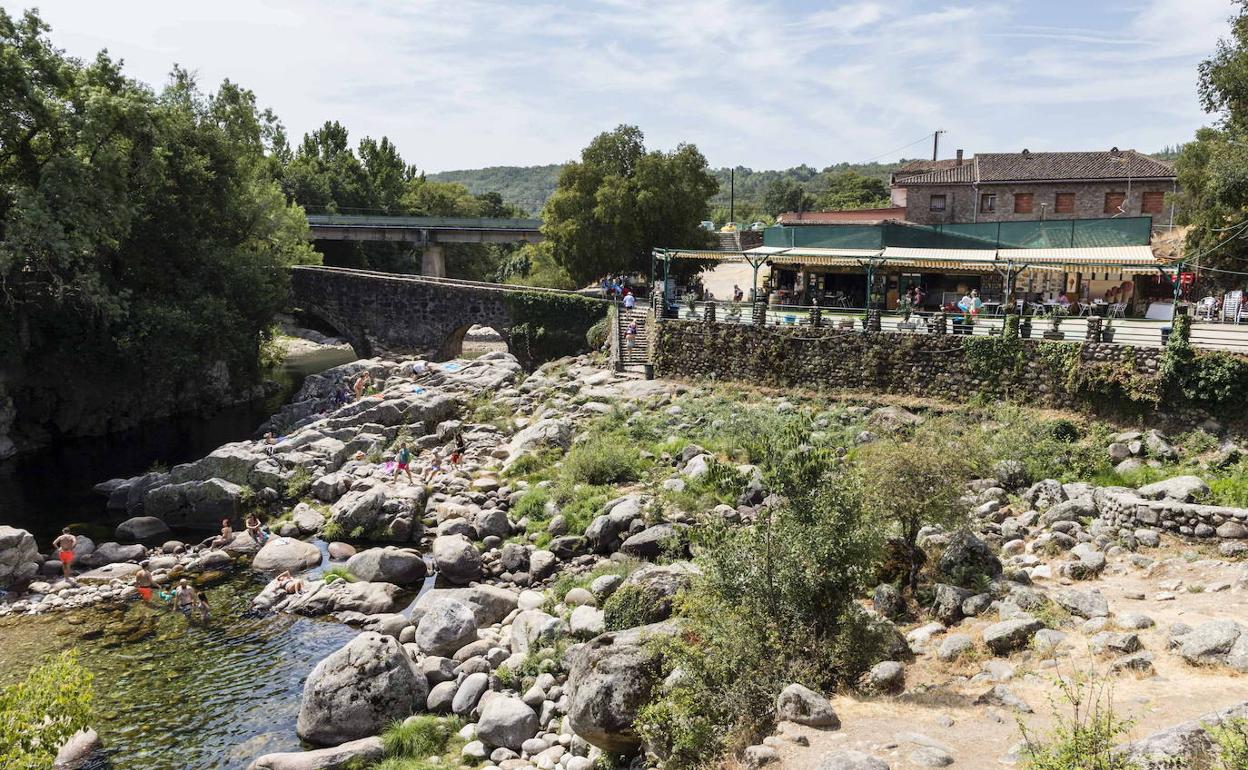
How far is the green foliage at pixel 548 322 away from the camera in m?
39.2

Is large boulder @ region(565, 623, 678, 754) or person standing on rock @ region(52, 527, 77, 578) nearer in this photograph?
large boulder @ region(565, 623, 678, 754)

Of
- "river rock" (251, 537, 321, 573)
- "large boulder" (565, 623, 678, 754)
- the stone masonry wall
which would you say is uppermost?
the stone masonry wall

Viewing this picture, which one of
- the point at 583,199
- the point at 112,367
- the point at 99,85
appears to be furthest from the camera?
the point at 583,199

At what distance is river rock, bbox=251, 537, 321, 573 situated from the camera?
71.1 feet

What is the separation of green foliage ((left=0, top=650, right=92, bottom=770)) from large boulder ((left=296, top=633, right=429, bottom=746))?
356 centimetres

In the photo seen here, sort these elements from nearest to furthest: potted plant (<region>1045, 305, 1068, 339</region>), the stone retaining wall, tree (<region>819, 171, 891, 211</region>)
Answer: the stone retaining wall, potted plant (<region>1045, 305, 1068, 339</region>), tree (<region>819, 171, 891, 211</region>)

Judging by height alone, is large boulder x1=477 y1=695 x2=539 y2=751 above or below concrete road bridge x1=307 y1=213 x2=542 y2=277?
below

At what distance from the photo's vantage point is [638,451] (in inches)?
979

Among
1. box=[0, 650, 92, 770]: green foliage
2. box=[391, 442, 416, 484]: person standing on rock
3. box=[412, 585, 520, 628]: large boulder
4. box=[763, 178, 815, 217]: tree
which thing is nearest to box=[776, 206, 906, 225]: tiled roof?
box=[391, 442, 416, 484]: person standing on rock

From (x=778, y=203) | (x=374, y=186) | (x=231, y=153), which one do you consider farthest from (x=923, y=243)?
(x=778, y=203)

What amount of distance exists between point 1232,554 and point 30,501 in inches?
1204

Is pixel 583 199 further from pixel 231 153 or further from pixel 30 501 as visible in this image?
pixel 30 501

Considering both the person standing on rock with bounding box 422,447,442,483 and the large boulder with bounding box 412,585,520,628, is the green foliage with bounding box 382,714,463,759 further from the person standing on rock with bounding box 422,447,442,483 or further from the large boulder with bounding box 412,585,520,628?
the person standing on rock with bounding box 422,447,442,483

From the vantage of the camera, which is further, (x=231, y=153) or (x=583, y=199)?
(x=583, y=199)
